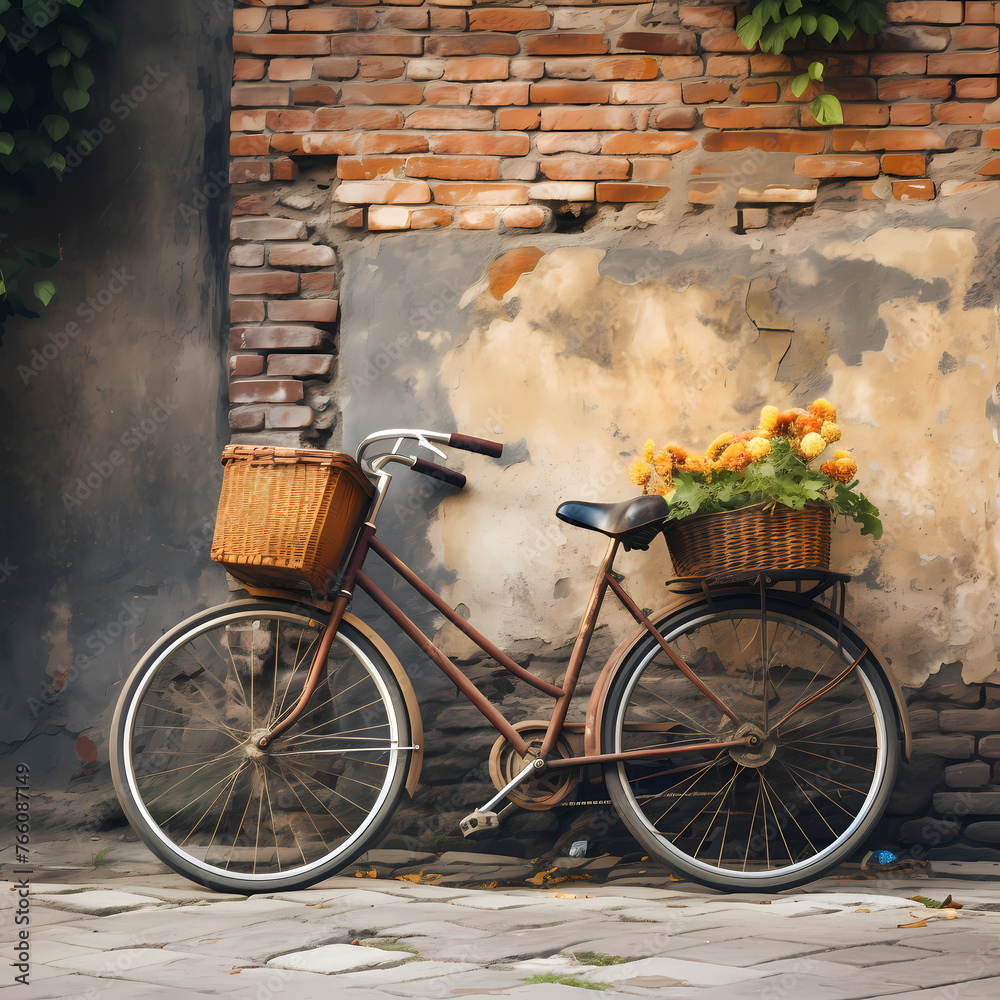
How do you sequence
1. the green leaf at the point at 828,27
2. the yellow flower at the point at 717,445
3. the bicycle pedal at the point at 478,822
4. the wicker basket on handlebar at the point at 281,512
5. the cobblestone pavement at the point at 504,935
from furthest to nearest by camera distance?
1. the green leaf at the point at 828,27
2. the yellow flower at the point at 717,445
3. the bicycle pedal at the point at 478,822
4. the wicker basket on handlebar at the point at 281,512
5. the cobblestone pavement at the point at 504,935

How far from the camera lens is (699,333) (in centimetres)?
300

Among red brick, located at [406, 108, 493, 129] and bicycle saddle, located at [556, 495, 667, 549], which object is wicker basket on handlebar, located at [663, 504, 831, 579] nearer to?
bicycle saddle, located at [556, 495, 667, 549]

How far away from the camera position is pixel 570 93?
9.89ft

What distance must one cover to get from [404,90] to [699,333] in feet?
4.45

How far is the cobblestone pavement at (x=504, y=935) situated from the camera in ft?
5.61

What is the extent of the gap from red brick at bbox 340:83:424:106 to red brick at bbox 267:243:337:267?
54cm

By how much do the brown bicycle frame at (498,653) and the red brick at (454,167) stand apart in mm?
1299

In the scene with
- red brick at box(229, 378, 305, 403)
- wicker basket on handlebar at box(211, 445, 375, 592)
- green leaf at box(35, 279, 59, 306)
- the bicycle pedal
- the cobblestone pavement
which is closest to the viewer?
the cobblestone pavement

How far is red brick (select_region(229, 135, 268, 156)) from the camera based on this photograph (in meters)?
3.02

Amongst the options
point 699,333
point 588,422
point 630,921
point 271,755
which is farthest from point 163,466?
point 630,921

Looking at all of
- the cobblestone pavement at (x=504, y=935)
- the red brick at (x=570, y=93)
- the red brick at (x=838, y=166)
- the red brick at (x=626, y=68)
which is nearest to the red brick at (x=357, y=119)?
the red brick at (x=570, y=93)

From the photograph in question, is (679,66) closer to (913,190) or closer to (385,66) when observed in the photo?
(913,190)

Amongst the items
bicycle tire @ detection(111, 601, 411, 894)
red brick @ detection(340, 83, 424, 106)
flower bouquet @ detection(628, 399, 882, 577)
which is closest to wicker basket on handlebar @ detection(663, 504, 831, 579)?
flower bouquet @ detection(628, 399, 882, 577)

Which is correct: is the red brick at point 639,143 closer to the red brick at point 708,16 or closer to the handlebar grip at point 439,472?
the red brick at point 708,16
